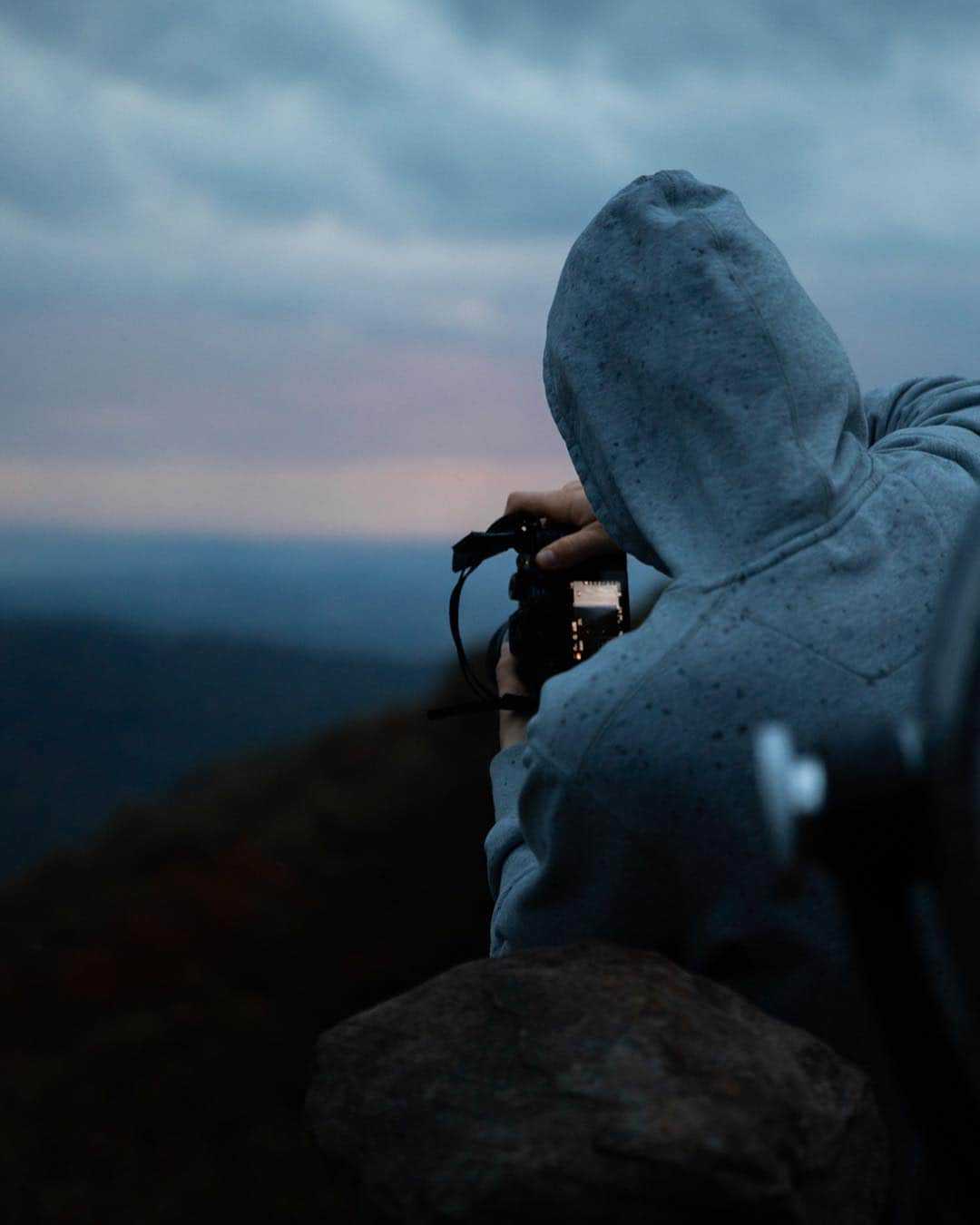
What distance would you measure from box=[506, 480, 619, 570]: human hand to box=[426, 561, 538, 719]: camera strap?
0.15 metres

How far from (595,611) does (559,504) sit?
7.0 inches

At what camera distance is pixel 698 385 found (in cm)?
146

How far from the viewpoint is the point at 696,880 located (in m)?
1.42

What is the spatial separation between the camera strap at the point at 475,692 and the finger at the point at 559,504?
0.44 ft

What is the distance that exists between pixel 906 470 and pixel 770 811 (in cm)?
83

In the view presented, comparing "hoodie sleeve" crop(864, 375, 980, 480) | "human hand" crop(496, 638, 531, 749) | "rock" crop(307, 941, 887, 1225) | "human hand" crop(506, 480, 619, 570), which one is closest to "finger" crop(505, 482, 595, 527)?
"human hand" crop(506, 480, 619, 570)

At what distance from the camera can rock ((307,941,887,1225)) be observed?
3.78 feet

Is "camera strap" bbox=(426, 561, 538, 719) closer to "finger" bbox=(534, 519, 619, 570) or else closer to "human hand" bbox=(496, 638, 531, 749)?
"human hand" bbox=(496, 638, 531, 749)

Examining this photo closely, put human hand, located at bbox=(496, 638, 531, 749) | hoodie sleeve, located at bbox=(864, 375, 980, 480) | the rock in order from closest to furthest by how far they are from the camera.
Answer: the rock
hoodie sleeve, located at bbox=(864, 375, 980, 480)
human hand, located at bbox=(496, 638, 531, 749)

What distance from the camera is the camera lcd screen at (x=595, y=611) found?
1.90m

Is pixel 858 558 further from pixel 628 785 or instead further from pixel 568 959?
pixel 568 959

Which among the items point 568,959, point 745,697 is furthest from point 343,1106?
point 745,697

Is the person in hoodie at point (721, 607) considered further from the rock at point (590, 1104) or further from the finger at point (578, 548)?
the finger at point (578, 548)

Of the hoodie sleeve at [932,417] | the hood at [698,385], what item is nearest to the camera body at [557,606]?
the hood at [698,385]
